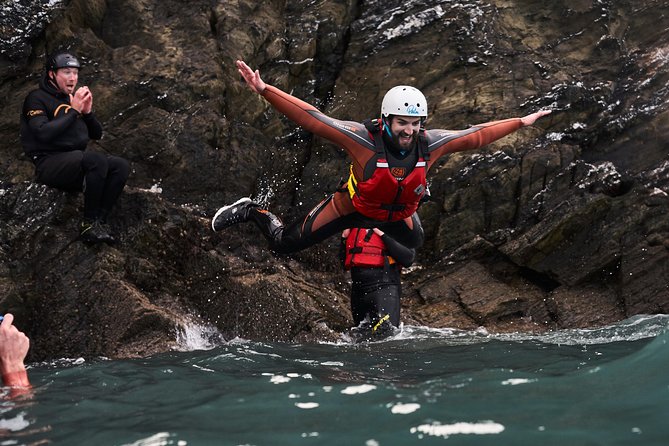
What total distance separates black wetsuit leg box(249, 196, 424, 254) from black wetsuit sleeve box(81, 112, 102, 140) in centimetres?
244

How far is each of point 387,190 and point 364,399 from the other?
3.52m

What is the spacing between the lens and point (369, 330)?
9.88 m

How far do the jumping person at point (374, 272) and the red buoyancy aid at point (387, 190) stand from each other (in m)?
1.14

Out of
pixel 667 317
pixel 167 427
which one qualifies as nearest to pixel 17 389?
pixel 167 427

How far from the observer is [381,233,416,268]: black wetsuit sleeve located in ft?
33.1

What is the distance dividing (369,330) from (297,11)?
5412 mm

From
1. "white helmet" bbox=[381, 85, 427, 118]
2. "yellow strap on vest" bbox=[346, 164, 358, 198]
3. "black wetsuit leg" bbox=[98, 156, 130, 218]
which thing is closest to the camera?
"white helmet" bbox=[381, 85, 427, 118]

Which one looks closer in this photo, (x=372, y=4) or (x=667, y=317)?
(x=667, y=317)

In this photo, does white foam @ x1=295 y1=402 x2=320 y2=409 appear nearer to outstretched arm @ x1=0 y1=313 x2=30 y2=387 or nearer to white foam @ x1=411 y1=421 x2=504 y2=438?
white foam @ x1=411 y1=421 x2=504 y2=438

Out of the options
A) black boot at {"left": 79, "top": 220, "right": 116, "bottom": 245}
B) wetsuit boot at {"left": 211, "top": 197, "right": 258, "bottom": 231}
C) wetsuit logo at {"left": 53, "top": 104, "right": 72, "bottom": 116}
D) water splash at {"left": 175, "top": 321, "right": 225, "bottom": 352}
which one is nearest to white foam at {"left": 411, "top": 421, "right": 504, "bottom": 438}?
water splash at {"left": 175, "top": 321, "right": 225, "bottom": 352}

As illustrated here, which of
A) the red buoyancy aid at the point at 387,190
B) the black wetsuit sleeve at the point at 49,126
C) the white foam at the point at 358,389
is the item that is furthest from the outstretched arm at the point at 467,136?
the black wetsuit sleeve at the point at 49,126

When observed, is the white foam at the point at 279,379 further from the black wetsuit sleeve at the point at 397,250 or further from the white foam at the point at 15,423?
the black wetsuit sleeve at the point at 397,250

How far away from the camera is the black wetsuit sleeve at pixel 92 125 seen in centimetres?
976

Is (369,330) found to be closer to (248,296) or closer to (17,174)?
(248,296)
